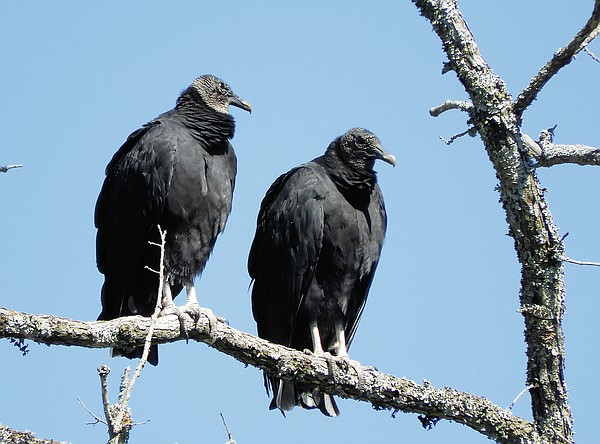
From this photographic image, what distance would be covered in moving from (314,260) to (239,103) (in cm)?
117

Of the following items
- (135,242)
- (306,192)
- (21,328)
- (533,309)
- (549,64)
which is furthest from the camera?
(306,192)

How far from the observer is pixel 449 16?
363 centimetres

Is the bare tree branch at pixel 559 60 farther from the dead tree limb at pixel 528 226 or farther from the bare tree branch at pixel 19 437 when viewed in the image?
the bare tree branch at pixel 19 437

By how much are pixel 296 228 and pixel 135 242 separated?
32.6 inches

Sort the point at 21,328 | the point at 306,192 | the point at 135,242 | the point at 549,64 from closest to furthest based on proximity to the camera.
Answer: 1. the point at 21,328
2. the point at 549,64
3. the point at 135,242
4. the point at 306,192

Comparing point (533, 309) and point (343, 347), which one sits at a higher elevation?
point (343, 347)

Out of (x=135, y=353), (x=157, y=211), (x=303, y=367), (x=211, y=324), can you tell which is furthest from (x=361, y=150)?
(x=211, y=324)

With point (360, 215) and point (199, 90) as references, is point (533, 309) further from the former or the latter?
point (199, 90)

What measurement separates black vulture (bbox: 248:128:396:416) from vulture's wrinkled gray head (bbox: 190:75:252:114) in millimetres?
553

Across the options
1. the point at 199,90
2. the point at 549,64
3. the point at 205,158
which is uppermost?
the point at 199,90

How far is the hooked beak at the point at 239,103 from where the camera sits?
5363 millimetres

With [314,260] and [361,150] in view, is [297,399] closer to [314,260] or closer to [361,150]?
[314,260]

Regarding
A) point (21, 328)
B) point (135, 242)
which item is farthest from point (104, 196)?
point (21, 328)

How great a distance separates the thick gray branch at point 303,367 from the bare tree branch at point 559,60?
1185 millimetres
